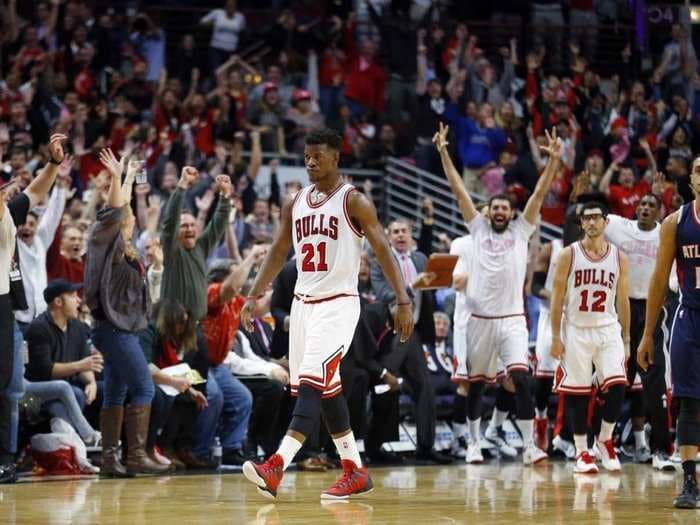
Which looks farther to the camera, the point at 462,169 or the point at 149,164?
the point at 462,169

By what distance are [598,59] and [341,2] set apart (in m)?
4.58

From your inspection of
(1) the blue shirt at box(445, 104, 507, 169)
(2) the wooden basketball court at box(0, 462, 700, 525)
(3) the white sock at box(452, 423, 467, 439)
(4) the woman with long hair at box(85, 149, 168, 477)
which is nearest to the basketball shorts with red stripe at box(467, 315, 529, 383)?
(3) the white sock at box(452, 423, 467, 439)

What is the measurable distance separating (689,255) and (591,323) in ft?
11.0

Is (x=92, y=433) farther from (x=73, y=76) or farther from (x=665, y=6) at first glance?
(x=665, y=6)

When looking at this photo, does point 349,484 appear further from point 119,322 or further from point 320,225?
point 119,322

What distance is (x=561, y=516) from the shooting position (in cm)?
816

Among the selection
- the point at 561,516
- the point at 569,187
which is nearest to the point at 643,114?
the point at 569,187

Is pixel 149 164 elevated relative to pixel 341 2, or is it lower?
lower

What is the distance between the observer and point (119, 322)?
10.8m

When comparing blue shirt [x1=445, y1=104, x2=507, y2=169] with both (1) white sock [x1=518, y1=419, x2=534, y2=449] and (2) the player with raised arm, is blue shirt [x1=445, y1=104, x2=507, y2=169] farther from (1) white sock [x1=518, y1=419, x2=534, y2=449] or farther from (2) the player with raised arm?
(2) the player with raised arm

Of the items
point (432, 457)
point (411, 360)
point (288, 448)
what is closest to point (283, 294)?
point (411, 360)

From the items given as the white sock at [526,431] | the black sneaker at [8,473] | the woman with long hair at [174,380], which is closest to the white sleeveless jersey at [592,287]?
the white sock at [526,431]

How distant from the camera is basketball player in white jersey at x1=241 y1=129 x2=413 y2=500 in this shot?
8.77 metres

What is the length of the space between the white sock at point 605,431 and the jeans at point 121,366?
156 inches
